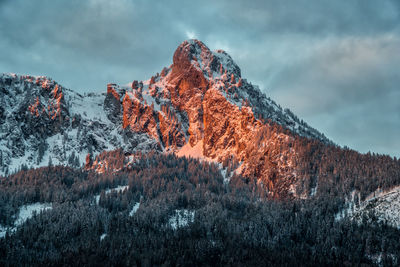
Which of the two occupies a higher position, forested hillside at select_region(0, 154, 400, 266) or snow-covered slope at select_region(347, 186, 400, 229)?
snow-covered slope at select_region(347, 186, 400, 229)

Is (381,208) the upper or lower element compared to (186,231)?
upper

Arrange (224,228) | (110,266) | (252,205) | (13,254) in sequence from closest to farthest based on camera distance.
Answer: (110,266), (13,254), (224,228), (252,205)

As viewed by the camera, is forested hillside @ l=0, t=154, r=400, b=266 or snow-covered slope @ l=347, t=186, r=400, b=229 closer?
forested hillside @ l=0, t=154, r=400, b=266

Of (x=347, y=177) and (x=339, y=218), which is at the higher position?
(x=347, y=177)

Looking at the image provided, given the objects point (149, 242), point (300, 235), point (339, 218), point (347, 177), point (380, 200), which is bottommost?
point (149, 242)

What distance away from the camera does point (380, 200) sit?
155 metres

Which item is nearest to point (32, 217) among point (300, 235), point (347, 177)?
point (300, 235)

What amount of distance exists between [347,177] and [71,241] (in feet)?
473

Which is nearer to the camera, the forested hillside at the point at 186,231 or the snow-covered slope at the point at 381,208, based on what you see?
the forested hillside at the point at 186,231

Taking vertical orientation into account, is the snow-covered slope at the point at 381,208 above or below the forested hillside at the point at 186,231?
above

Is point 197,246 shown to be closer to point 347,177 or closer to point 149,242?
point 149,242

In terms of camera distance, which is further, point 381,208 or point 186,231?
point 186,231

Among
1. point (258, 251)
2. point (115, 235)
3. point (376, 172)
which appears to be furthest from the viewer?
point (376, 172)

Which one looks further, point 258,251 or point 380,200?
point 380,200
